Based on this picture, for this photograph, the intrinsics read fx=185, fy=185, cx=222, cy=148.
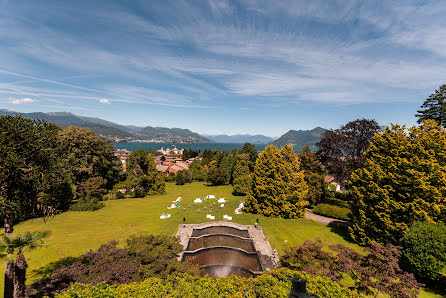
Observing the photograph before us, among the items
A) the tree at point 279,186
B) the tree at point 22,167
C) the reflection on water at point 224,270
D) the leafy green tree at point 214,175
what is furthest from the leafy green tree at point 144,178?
the tree at point 22,167

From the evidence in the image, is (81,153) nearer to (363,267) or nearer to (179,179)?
(179,179)

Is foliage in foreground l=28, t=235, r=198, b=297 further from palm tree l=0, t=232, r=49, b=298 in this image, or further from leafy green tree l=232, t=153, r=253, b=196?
leafy green tree l=232, t=153, r=253, b=196

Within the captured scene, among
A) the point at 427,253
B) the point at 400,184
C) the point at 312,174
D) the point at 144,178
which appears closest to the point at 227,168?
the point at 144,178

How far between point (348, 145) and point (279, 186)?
45.1 ft

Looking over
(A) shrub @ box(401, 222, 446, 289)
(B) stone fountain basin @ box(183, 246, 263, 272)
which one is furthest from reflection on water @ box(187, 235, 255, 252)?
(A) shrub @ box(401, 222, 446, 289)

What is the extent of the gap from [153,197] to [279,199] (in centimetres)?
2904

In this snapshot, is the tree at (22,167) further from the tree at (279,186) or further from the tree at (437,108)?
the tree at (437,108)

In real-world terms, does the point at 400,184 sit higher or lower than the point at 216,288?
higher

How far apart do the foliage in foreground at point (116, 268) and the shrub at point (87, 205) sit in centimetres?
1871

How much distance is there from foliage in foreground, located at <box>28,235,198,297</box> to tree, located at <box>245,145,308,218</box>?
19674 millimetres

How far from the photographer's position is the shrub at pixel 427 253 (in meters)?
13.1

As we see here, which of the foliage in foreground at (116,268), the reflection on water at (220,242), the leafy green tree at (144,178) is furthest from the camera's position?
the leafy green tree at (144,178)

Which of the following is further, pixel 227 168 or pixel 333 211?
pixel 227 168

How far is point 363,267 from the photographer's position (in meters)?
12.1
